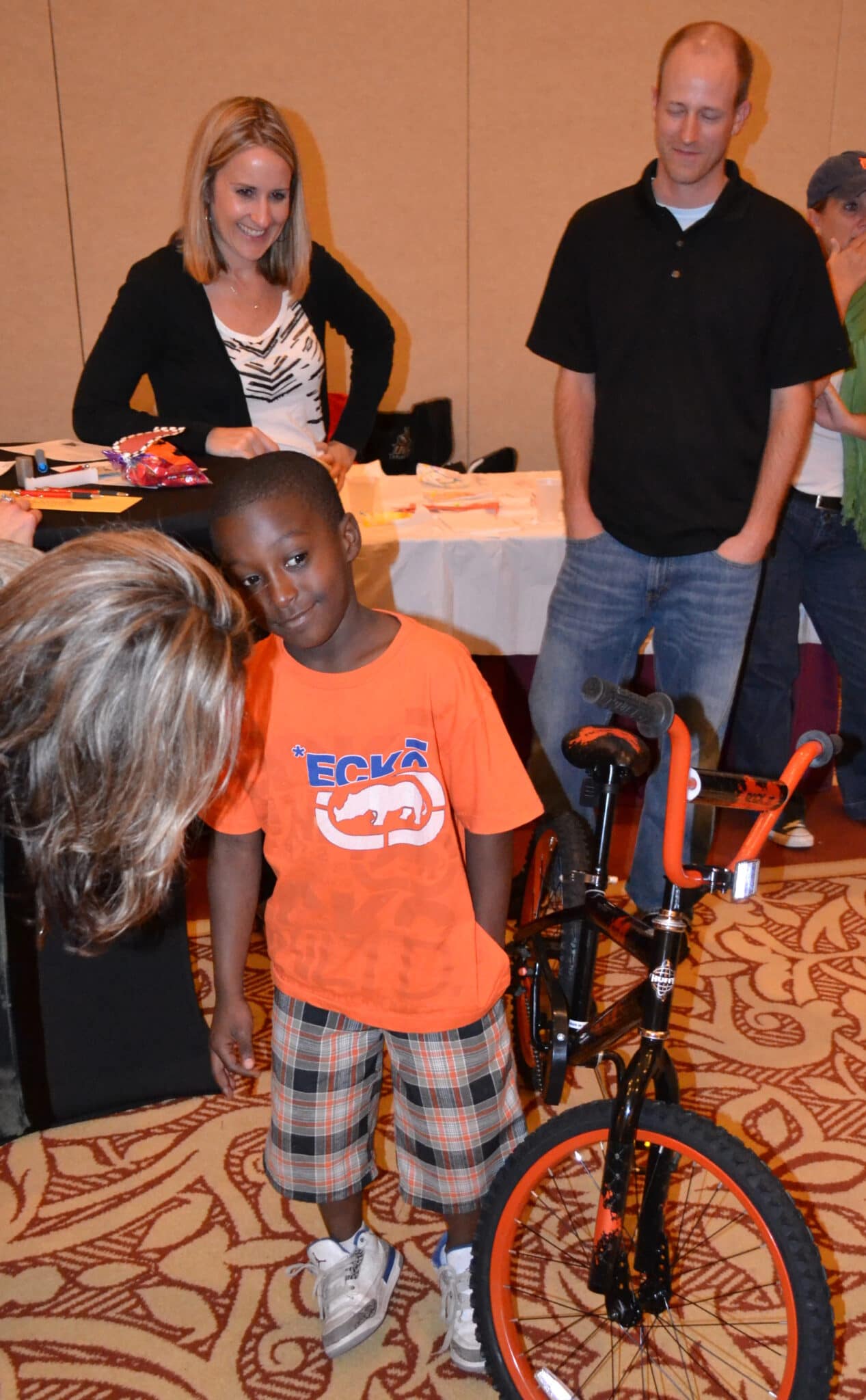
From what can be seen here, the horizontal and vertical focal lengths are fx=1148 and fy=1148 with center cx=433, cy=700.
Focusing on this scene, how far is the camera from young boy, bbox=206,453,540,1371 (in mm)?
1294

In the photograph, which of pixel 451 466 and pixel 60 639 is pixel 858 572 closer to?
pixel 451 466

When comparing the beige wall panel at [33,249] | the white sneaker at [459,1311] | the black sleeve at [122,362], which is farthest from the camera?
the beige wall panel at [33,249]

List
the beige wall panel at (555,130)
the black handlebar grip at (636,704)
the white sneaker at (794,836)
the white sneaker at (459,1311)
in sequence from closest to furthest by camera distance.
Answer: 1. the black handlebar grip at (636,704)
2. the white sneaker at (459,1311)
3. the white sneaker at (794,836)
4. the beige wall panel at (555,130)

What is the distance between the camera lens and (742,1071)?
217 centimetres

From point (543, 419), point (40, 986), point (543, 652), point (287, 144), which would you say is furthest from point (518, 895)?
point (543, 419)

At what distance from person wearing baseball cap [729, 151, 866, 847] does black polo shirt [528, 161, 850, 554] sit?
2.03ft

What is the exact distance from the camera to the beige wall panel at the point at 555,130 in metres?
4.98

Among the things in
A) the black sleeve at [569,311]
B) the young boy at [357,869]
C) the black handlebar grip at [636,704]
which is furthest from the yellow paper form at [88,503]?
the black handlebar grip at [636,704]

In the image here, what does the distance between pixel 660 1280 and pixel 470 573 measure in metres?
1.85

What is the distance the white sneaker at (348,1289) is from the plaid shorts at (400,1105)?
0.14 metres

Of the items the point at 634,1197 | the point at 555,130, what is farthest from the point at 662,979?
the point at 555,130

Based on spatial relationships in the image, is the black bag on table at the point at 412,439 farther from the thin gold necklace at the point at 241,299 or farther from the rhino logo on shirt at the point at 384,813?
the rhino logo on shirt at the point at 384,813

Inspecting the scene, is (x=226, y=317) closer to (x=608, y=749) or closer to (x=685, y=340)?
(x=685, y=340)

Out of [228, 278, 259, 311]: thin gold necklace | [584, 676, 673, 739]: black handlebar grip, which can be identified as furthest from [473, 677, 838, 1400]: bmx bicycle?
[228, 278, 259, 311]: thin gold necklace
